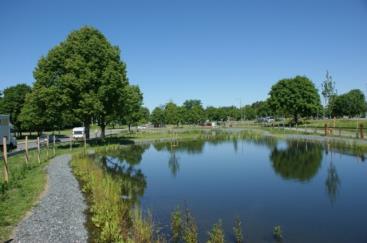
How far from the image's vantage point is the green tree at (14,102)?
68.1m

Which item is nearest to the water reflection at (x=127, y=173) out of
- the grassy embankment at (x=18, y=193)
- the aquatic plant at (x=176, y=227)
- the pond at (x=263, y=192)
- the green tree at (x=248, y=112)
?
the pond at (x=263, y=192)

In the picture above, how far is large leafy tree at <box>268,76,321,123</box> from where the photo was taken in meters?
86.8

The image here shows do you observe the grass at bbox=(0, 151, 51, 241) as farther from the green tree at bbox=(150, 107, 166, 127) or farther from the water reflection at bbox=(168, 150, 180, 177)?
the green tree at bbox=(150, 107, 166, 127)

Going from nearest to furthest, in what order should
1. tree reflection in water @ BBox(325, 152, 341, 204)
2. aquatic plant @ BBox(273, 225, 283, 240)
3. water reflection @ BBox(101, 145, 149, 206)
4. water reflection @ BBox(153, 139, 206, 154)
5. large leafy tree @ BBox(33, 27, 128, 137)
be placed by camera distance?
aquatic plant @ BBox(273, 225, 283, 240)
tree reflection in water @ BBox(325, 152, 341, 204)
water reflection @ BBox(101, 145, 149, 206)
large leafy tree @ BBox(33, 27, 128, 137)
water reflection @ BBox(153, 139, 206, 154)

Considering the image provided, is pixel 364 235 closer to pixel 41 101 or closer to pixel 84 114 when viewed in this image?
pixel 84 114

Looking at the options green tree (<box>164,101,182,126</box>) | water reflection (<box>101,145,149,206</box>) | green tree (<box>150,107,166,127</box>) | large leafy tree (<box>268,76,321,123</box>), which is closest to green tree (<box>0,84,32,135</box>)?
water reflection (<box>101,145,149,206</box>)

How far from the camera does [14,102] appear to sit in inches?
2712

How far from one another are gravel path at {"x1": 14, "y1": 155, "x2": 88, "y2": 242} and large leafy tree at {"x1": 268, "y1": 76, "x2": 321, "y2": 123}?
75.7 meters

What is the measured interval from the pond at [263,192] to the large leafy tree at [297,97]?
55.2 meters

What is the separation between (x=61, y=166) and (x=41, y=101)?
1696 centimetres

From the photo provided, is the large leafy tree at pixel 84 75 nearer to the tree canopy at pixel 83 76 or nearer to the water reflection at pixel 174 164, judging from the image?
the tree canopy at pixel 83 76

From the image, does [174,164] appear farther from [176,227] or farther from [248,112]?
[248,112]

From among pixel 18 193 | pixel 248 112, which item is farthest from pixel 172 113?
pixel 18 193

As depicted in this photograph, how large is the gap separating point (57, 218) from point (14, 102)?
63.2m
